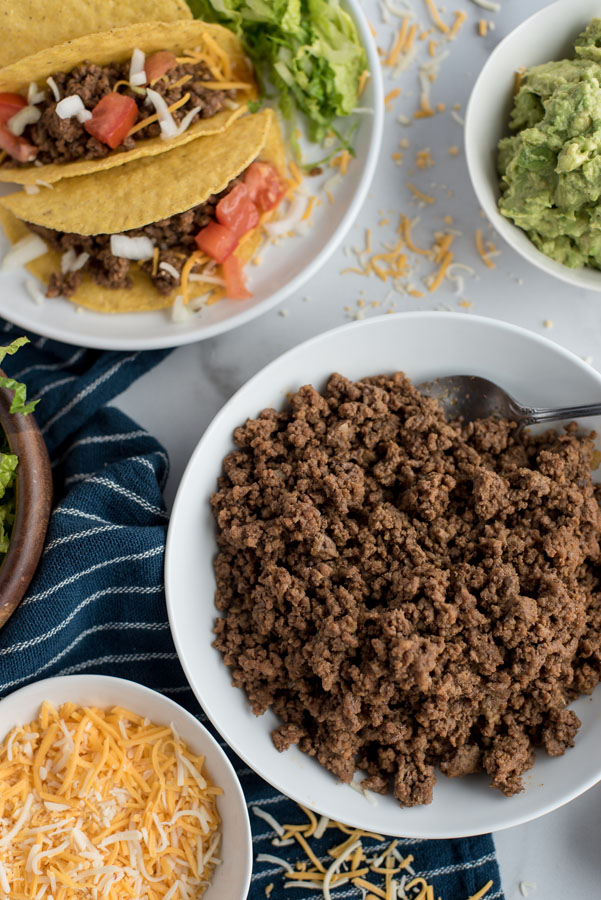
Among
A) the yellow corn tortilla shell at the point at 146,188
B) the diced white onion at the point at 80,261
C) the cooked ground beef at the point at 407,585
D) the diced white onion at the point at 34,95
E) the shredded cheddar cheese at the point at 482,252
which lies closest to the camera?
the cooked ground beef at the point at 407,585

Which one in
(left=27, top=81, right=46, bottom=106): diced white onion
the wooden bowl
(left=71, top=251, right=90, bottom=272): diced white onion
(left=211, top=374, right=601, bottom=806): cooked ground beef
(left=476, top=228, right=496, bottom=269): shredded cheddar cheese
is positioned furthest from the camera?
(left=476, top=228, right=496, bottom=269): shredded cheddar cheese

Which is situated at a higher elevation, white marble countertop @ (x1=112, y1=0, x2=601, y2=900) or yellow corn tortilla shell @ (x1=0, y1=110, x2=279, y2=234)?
yellow corn tortilla shell @ (x1=0, y1=110, x2=279, y2=234)

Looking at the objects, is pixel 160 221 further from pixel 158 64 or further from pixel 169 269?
pixel 158 64

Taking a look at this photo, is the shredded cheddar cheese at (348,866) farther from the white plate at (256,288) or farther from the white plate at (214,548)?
the white plate at (256,288)

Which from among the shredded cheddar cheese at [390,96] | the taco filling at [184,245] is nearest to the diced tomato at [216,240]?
the taco filling at [184,245]

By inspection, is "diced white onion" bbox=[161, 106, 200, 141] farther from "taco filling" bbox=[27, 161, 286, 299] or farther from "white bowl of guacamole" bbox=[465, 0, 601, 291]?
"white bowl of guacamole" bbox=[465, 0, 601, 291]

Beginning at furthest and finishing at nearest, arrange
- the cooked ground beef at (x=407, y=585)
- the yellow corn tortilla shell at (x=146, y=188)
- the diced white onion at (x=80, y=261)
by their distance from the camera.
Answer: the diced white onion at (x=80, y=261), the yellow corn tortilla shell at (x=146, y=188), the cooked ground beef at (x=407, y=585)

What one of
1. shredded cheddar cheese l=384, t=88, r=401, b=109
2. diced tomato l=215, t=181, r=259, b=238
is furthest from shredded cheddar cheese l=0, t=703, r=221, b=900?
shredded cheddar cheese l=384, t=88, r=401, b=109

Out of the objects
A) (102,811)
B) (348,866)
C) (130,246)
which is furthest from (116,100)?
(348,866)
